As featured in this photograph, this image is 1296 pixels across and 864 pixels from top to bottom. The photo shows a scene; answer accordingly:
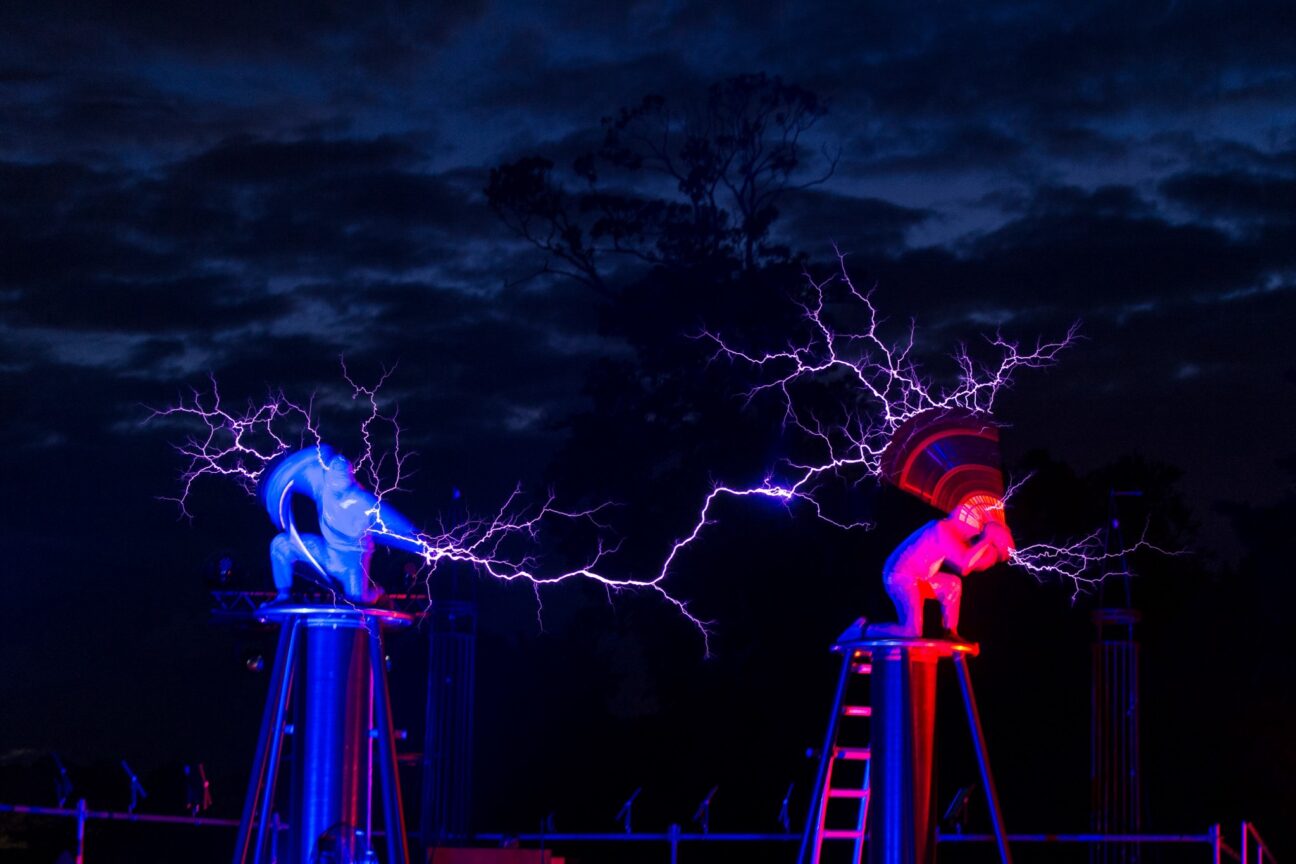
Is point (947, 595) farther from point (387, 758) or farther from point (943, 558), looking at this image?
point (387, 758)

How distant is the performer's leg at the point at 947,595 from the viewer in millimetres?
12031

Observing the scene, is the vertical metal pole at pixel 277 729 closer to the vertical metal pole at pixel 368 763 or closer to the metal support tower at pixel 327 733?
the metal support tower at pixel 327 733

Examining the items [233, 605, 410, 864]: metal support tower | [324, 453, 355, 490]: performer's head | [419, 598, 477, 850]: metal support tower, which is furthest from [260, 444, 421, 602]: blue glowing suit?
[419, 598, 477, 850]: metal support tower

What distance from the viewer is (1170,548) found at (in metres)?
23.7

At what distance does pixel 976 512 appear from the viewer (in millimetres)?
12062

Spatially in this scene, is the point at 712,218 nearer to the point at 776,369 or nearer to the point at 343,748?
the point at 776,369

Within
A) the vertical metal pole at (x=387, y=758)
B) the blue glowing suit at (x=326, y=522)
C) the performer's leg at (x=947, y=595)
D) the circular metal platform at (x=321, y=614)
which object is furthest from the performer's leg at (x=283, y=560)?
the performer's leg at (x=947, y=595)

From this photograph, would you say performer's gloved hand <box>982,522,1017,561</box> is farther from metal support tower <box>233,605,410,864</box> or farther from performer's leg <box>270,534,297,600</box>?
performer's leg <box>270,534,297,600</box>

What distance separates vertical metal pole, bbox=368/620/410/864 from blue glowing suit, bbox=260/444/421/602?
1.19 ft

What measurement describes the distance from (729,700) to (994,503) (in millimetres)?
10883

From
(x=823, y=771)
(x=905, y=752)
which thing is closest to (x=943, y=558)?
(x=905, y=752)

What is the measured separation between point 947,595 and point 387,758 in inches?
151

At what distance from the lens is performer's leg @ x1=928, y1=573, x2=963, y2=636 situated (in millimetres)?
12031

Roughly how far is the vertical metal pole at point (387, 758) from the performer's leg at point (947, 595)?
367 centimetres
